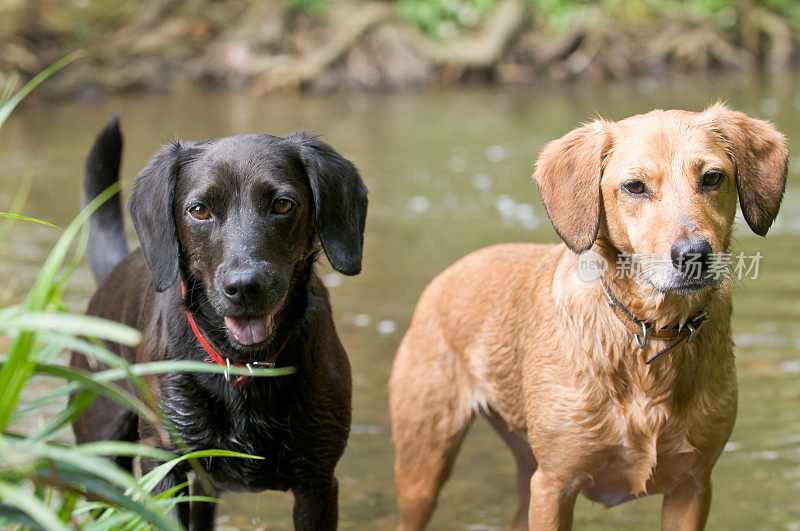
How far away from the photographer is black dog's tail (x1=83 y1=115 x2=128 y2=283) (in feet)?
15.4

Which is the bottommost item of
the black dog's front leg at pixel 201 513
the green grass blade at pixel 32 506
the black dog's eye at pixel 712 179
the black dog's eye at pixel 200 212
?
the black dog's front leg at pixel 201 513

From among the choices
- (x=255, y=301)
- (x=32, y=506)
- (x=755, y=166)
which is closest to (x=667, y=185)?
(x=755, y=166)

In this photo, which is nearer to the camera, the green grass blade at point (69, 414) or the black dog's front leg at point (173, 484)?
the green grass blade at point (69, 414)

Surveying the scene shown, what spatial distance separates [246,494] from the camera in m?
4.90

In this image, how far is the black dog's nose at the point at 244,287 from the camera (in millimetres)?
3209

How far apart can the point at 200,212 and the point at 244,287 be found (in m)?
0.43

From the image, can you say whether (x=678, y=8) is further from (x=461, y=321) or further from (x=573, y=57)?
(x=461, y=321)

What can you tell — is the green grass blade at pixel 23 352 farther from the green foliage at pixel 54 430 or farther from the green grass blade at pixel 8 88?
the green grass blade at pixel 8 88

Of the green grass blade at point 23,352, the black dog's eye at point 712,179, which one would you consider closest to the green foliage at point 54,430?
the green grass blade at point 23,352

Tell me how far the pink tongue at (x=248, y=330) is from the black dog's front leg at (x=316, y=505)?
0.62 meters

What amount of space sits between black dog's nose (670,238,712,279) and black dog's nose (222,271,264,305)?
139cm

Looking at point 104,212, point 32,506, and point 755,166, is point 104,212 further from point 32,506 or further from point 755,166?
point 32,506

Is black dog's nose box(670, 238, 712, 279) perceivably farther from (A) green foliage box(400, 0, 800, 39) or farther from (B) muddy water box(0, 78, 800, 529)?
(A) green foliage box(400, 0, 800, 39)

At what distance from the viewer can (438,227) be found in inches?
388
